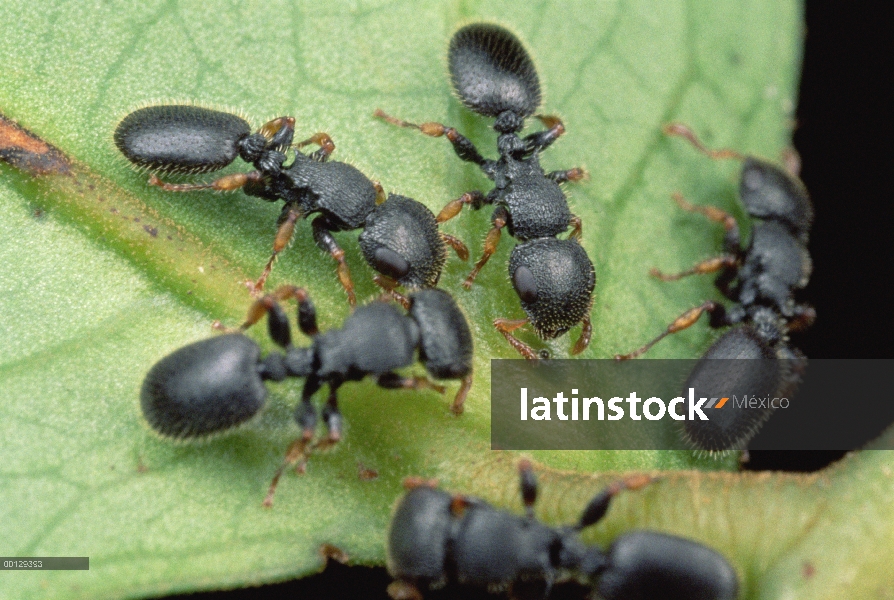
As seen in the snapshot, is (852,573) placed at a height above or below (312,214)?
below

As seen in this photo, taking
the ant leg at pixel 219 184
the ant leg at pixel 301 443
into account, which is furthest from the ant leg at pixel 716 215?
the ant leg at pixel 301 443

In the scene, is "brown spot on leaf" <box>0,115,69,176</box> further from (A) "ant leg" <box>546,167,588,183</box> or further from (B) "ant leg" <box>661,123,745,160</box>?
(B) "ant leg" <box>661,123,745,160</box>

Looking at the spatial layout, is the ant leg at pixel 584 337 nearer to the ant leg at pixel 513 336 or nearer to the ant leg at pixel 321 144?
the ant leg at pixel 513 336

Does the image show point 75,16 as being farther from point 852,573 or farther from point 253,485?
point 852,573

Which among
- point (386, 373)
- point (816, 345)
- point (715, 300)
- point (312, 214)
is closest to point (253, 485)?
point (386, 373)

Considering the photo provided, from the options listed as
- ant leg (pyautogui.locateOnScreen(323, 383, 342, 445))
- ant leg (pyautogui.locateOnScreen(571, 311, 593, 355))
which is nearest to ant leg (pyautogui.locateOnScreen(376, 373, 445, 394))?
ant leg (pyautogui.locateOnScreen(323, 383, 342, 445))

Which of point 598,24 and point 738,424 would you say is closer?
point 738,424
